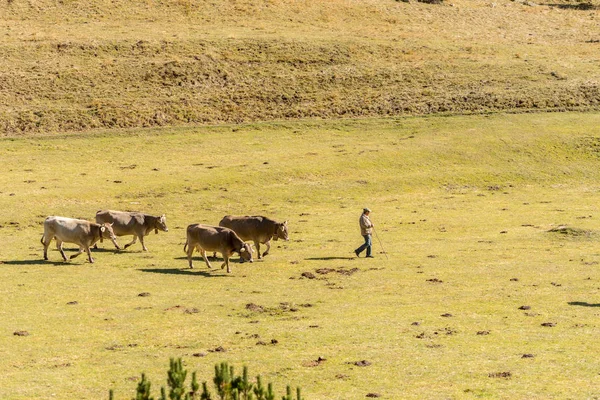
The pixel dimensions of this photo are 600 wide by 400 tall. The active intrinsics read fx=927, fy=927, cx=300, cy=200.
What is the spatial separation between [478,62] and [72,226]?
5039 centimetres

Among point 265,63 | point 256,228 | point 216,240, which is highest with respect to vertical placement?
point 265,63

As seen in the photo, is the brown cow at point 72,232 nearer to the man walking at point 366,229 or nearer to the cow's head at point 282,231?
the cow's head at point 282,231

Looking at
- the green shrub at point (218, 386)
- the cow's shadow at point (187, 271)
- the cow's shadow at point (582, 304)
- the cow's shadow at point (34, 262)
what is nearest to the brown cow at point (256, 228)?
the cow's shadow at point (187, 271)

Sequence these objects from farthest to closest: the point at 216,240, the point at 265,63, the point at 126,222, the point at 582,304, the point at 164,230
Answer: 1. the point at 265,63
2. the point at 164,230
3. the point at 126,222
4. the point at 216,240
5. the point at 582,304

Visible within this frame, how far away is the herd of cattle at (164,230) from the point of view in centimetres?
3067

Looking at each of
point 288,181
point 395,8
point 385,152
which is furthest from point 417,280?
point 395,8

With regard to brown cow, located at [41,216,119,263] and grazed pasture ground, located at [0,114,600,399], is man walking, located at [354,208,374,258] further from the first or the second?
brown cow, located at [41,216,119,263]

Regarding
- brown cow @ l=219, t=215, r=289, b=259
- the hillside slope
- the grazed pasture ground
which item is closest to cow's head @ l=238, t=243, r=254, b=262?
the grazed pasture ground

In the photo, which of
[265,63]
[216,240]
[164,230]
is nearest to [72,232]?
[164,230]

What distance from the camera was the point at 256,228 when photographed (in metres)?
33.7

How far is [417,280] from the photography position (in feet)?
96.4

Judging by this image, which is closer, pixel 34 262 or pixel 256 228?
pixel 34 262

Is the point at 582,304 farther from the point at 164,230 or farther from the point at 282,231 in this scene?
the point at 164,230

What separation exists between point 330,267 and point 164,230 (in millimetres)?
7956
